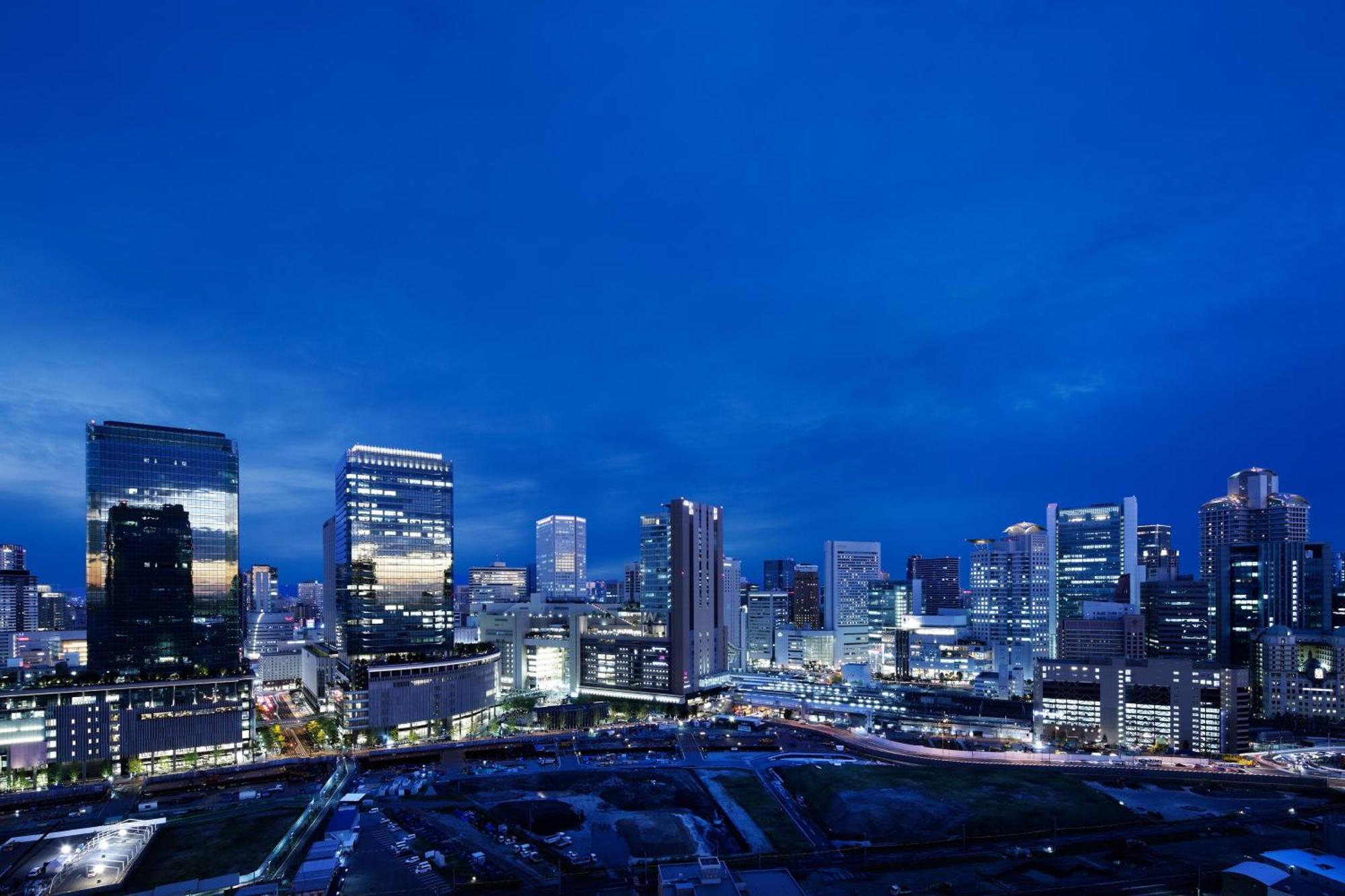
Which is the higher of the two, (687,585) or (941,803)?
(687,585)

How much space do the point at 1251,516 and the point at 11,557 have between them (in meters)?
237

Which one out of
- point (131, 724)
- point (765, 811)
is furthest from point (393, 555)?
point (765, 811)

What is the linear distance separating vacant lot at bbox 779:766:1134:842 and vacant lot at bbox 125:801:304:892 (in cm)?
3429

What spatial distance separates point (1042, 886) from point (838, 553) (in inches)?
4674

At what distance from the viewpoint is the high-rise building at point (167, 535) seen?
237ft

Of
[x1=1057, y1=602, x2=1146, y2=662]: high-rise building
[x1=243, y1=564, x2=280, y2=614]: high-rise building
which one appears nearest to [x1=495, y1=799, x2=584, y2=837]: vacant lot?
[x1=1057, y1=602, x2=1146, y2=662]: high-rise building

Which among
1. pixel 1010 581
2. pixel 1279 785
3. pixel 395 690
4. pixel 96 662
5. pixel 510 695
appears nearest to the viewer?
pixel 1279 785

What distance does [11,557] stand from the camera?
544ft

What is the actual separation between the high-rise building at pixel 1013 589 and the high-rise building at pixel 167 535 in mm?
106505

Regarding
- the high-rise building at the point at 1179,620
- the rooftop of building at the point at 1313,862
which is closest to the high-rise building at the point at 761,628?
the high-rise building at the point at 1179,620

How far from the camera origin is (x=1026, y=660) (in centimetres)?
11006

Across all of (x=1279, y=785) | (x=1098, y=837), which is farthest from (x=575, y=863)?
(x=1279, y=785)

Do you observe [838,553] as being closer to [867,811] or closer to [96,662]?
[867,811]

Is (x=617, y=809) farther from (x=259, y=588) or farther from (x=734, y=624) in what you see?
(x=259, y=588)
